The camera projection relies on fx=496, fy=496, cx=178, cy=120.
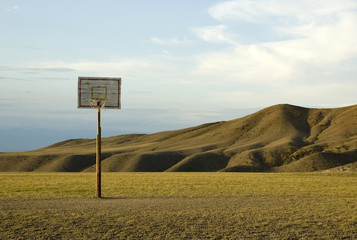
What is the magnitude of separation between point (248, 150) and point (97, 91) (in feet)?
206

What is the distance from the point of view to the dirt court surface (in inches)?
570

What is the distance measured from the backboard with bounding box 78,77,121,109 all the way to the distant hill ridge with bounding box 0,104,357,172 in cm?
3780

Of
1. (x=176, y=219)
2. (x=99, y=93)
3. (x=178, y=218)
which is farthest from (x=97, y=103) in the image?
(x=176, y=219)

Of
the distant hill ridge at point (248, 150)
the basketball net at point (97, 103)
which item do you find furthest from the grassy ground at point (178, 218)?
the distant hill ridge at point (248, 150)

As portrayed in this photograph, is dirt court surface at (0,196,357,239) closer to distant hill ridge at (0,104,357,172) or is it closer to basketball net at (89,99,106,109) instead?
basketball net at (89,99,106,109)

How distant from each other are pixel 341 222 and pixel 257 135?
3668 inches

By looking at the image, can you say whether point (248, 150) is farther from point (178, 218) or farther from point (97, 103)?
point (178, 218)

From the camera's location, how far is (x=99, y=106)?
25.2 metres

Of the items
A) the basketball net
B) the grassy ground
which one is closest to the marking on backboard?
the basketball net

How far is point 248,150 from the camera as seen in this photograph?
3371 inches

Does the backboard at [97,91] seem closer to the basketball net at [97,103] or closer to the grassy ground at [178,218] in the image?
the basketball net at [97,103]

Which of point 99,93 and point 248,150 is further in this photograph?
point 248,150

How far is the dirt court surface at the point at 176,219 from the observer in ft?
47.5

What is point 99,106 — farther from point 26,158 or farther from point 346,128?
point 346,128
